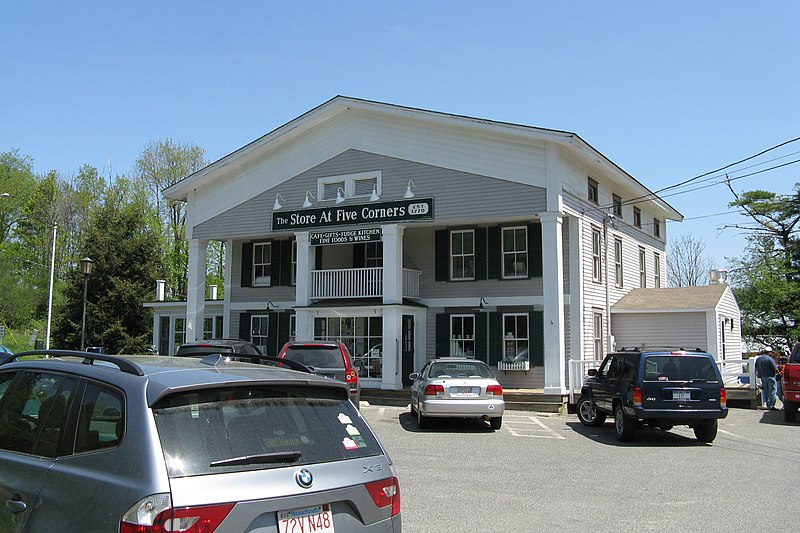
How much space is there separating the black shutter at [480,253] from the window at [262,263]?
8363 mm

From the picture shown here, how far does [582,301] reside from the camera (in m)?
20.9

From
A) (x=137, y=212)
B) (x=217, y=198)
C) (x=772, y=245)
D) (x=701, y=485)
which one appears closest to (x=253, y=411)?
(x=701, y=485)

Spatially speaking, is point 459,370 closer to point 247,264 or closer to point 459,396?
point 459,396

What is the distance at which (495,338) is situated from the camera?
21.6 m

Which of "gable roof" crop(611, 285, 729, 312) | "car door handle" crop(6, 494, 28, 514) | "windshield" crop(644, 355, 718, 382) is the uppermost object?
"gable roof" crop(611, 285, 729, 312)

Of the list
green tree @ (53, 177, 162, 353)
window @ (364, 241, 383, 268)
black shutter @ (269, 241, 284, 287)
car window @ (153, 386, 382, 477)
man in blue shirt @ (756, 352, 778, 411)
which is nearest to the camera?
car window @ (153, 386, 382, 477)

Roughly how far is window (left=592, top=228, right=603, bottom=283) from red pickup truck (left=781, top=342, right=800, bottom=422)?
6938mm

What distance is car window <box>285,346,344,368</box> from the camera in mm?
14320

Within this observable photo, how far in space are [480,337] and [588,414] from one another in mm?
6180

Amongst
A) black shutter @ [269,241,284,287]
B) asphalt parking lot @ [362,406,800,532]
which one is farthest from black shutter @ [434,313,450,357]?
black shutter @ [269,241,284,287]

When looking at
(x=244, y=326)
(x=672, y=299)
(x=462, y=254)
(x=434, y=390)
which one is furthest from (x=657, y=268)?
(x=434, y=390)

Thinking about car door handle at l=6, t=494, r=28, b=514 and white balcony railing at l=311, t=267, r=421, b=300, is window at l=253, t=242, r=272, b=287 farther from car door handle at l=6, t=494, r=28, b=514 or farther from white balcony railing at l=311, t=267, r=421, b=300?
car door handle at l=6, t=494, r=28, b=514

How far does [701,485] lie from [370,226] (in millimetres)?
14025

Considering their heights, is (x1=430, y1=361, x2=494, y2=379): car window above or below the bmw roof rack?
below
